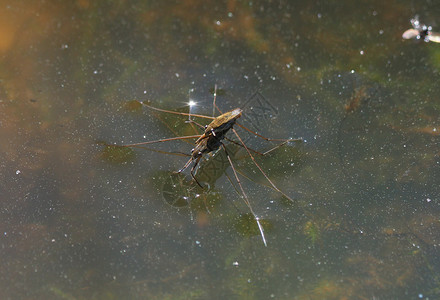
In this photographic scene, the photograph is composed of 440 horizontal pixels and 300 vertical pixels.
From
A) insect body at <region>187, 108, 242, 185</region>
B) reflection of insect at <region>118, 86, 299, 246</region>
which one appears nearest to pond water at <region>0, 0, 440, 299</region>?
reflection of insect at <region>118, 86, 299, 246</region>

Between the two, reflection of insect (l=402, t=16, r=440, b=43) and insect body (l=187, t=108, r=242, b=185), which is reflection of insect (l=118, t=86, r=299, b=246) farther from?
reflection of insect (l=402, t=16, r=440, b=43)

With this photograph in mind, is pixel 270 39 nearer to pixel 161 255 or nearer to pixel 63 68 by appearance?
pixel 63 68

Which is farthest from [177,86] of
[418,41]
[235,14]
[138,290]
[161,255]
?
[418,41]

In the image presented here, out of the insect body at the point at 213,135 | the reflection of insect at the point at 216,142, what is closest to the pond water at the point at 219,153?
the reflection of insect at the point at 216,142

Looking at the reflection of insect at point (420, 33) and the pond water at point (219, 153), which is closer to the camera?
the pond water at point (219, 153)

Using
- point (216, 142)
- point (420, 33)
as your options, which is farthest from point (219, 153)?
point (420, 33)

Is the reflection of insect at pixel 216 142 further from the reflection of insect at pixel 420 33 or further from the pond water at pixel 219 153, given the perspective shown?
the reflection of insect at pixel 420 33
